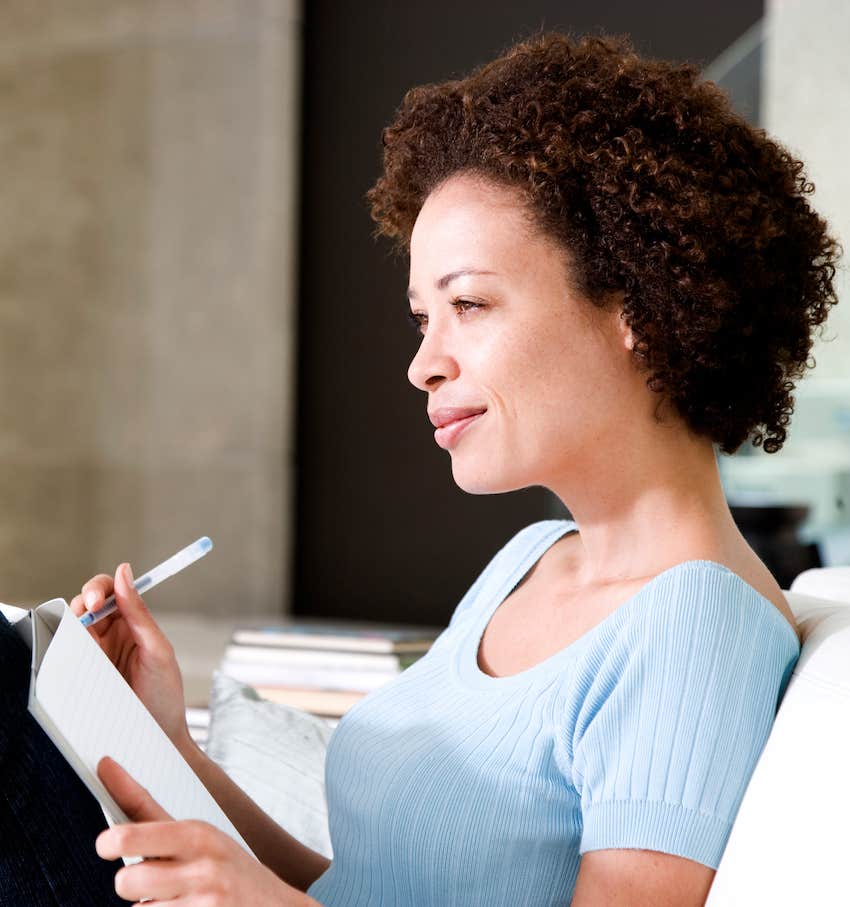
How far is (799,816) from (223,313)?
342 centimetres

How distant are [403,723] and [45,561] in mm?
3442

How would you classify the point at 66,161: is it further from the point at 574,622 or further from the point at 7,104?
the point at 574,622

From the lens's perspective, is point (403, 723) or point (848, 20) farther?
point (848, 20)

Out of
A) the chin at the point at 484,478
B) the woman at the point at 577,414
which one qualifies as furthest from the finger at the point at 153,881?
the chin at the point at 484,478

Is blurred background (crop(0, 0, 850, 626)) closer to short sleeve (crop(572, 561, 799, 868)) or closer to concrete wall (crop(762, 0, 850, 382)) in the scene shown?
concrete wall (crop(762, 0, 850, 382))

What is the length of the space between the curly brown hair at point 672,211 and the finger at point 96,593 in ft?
1.68

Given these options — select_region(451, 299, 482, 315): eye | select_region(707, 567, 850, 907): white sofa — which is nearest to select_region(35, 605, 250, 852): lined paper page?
select_region(707, 567, 850, 907): white sofa

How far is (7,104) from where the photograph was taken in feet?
13.9

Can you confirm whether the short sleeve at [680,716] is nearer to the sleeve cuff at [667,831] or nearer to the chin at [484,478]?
the sleeve cuff at [667,831]

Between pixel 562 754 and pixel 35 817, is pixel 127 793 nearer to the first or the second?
pixel 35 817

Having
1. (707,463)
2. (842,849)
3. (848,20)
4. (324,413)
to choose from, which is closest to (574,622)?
(707,463)

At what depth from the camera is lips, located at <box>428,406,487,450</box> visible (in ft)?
3.64

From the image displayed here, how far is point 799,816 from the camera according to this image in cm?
83

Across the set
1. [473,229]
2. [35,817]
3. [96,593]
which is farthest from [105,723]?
[473,229]
